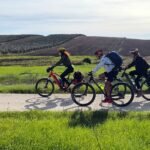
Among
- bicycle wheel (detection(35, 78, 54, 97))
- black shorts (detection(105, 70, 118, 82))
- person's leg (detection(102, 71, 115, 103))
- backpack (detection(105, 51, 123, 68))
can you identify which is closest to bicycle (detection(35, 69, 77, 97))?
bicycle wheel (detection(35, 78, 54, 97))

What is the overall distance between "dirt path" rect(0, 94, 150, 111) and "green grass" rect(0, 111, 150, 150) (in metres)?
1.63

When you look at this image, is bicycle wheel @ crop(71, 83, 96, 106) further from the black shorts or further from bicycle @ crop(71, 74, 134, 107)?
the black shorts

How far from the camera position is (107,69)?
586 inches

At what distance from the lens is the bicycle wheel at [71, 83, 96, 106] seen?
1536 centimetres

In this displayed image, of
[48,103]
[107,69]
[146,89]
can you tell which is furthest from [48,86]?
[107,69]

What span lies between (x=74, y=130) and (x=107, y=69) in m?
4.40

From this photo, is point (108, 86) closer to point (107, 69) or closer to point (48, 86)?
point (107, 69)

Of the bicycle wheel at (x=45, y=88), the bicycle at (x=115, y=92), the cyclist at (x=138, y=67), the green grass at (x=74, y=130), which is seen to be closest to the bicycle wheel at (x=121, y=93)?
the bicycle at (x=115, y=92)

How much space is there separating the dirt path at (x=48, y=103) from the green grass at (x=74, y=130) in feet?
5.36

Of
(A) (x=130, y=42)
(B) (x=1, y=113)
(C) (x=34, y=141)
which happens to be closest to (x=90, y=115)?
(B) (x=1, y=113)

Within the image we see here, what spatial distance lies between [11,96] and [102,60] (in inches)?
174

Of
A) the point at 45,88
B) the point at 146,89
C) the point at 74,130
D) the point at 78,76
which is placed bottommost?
the point at 74,130

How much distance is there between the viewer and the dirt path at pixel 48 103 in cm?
1486

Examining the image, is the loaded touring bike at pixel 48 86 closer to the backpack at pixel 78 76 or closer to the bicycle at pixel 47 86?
the bicycle at pixel 47 86
